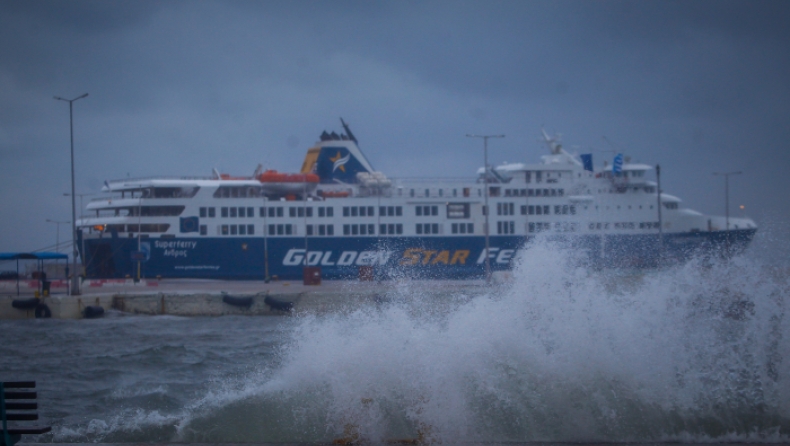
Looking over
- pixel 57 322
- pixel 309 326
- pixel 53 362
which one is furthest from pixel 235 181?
pixel 309 326

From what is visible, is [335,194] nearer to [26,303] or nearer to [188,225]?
[188,225]

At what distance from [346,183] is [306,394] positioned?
37478mm

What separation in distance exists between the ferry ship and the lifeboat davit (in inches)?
2.8

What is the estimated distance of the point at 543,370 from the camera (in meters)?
7.65

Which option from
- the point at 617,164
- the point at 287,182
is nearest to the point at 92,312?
the point at 287,182

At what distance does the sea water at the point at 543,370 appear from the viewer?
23.8 feet

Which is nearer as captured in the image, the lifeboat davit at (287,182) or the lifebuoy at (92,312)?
the lifebuoy at (92,312)

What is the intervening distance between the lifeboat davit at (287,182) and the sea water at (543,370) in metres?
32.6

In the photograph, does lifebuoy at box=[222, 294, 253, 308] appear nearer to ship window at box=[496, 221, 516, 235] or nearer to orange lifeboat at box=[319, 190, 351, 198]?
orange lifeboat at box=[319, 190, 351, 198]

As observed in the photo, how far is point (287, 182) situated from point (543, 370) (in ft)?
116

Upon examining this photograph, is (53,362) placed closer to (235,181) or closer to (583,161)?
(235,181)

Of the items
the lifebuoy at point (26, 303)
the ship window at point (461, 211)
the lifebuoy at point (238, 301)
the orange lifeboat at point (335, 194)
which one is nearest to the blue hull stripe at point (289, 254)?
the ship window at point (461, 211)

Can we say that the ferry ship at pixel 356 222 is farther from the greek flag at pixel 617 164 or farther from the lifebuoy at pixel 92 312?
the lifebuoy at pixel 92 312

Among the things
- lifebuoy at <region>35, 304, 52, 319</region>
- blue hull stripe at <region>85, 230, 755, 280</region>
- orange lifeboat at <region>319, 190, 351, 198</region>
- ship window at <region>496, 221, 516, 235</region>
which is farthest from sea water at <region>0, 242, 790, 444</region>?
orange lifeboat at <region>319, 190, 351, 198</region>
